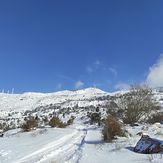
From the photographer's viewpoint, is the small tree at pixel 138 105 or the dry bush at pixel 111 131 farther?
the small tree at pixel 138 105

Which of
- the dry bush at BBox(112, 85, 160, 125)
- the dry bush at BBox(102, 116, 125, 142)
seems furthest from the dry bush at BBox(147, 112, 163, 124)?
the dry bush at BBox(102, 116, 125, 142)

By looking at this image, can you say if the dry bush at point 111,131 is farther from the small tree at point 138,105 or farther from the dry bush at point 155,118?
the small tree at point 138,105

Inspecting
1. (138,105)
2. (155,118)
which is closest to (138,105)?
(138,105)

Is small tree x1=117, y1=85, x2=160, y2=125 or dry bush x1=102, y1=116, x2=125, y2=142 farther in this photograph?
small tree x1=117, y1=85, x2=160, y2=125

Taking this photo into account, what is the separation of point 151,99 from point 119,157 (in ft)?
125

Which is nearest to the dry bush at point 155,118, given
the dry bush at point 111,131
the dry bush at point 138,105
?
the dry bush at point 138,105

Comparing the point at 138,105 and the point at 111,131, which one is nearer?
the point at 111,131

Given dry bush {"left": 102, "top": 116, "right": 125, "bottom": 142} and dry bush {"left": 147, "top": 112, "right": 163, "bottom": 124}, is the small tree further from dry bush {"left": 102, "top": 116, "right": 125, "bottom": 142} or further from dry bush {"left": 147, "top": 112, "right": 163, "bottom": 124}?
dry bush {"left": 102, "top": 116, "right": 125, "bottom": 142}

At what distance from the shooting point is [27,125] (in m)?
39.1

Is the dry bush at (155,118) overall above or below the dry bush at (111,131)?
above

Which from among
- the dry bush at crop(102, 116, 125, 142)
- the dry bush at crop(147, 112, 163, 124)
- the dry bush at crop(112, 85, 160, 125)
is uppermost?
the dry bush at crop(112, 85, 160, 125)

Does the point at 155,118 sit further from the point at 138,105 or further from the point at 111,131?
the point at 111,131

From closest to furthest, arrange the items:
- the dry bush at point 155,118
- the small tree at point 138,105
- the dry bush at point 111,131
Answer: the dry bush at point 111,131 → the dry bush at point 155,118 → the small tree at point 138,105

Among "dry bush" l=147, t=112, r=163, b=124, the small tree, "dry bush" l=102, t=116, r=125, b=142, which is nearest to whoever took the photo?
"dry bush" l=102, t=116, r=125, b=142
